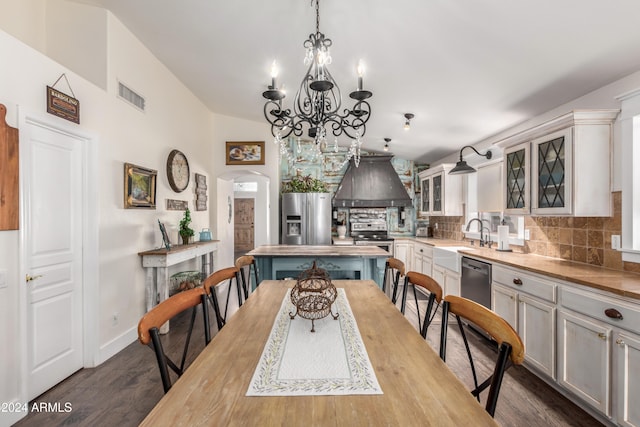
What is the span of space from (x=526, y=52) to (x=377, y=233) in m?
4.44

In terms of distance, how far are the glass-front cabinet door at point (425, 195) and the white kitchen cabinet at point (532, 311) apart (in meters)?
2.94

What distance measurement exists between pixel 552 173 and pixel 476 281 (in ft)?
4.24

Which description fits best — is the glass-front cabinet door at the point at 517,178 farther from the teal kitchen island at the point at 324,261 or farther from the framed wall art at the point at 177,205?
the framed wall art at the point at 177,205

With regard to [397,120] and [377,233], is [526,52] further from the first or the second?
[377,233]

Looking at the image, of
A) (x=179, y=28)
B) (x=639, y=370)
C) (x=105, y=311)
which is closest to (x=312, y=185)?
(x=179, y=28)

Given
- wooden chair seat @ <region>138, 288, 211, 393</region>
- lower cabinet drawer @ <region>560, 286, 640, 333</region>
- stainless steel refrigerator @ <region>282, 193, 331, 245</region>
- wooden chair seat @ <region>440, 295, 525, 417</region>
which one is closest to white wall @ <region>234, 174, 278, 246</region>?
stainless steel refrigerator @ <region>282, 193, 331, 245</region>

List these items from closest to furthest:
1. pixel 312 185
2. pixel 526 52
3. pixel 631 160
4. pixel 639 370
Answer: pixel 639 370 < pixel 631 160 < pixel 526 52 < pixel 312 185

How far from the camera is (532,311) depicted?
250 cm

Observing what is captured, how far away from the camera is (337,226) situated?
650cm

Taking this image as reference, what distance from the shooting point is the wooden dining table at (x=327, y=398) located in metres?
0.83

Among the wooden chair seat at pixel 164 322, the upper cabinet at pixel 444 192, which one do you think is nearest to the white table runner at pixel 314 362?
the wooden chair seat at pixel 164 322

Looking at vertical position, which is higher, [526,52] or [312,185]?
[526,52]

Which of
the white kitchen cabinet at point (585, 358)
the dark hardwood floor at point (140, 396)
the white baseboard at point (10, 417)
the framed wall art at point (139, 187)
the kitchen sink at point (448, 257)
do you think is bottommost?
the dark hardwood floor at point (140, 396)

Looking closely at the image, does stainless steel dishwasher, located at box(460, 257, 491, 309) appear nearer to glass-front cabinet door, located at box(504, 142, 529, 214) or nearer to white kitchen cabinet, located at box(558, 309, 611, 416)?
glass-front cabinet door, located at box(504, 142, 529, 214)
